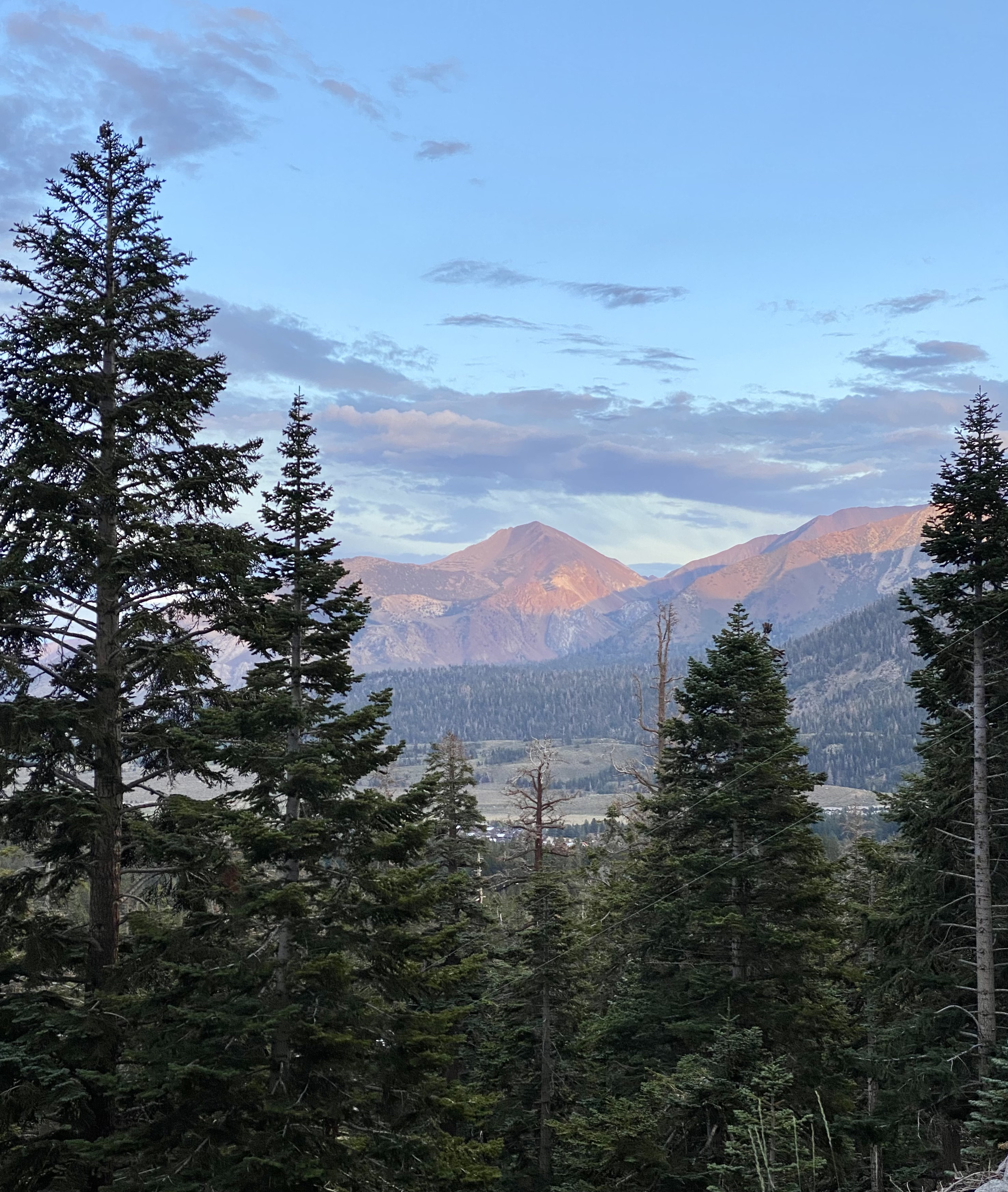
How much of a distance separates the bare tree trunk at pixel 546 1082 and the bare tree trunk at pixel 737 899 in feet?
24.4

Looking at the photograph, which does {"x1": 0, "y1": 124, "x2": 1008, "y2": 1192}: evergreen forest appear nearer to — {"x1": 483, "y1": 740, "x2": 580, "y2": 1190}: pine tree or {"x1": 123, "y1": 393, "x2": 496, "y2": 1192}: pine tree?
{"x1": 123, "y1": 393, "x2": 496, "y2": 1192}: pine tree

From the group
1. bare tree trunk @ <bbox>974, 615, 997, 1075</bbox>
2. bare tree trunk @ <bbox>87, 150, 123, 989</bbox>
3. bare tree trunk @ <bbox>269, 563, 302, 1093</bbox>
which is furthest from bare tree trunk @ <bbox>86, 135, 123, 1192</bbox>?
bare tree trunk @ <bbox>974, 615, 997, 1075</bbox>

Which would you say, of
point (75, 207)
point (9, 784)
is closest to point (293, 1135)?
point (9, 784)

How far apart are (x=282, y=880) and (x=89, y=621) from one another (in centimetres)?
473

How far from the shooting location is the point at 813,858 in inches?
851

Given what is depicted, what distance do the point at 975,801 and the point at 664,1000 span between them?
8.29 m

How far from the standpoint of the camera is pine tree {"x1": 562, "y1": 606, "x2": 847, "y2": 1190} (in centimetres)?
1953

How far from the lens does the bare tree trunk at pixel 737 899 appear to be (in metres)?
20.5

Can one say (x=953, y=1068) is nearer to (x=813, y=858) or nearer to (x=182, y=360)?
(x=813, y=858)

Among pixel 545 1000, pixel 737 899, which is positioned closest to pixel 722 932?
pixel 737 899

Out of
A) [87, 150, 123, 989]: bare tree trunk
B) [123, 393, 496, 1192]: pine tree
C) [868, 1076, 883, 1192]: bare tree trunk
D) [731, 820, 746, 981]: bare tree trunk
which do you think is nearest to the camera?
[123, 393, 496, 1192]: pine tree

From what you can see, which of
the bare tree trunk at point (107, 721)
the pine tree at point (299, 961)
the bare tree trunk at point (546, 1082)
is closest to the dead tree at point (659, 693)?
the bare tree trunk at point (546, 1082)

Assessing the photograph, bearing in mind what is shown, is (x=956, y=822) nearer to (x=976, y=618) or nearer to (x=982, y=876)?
(x=982, y=876)

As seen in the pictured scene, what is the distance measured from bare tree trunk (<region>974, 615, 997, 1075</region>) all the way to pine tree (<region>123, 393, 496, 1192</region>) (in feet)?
34.9
